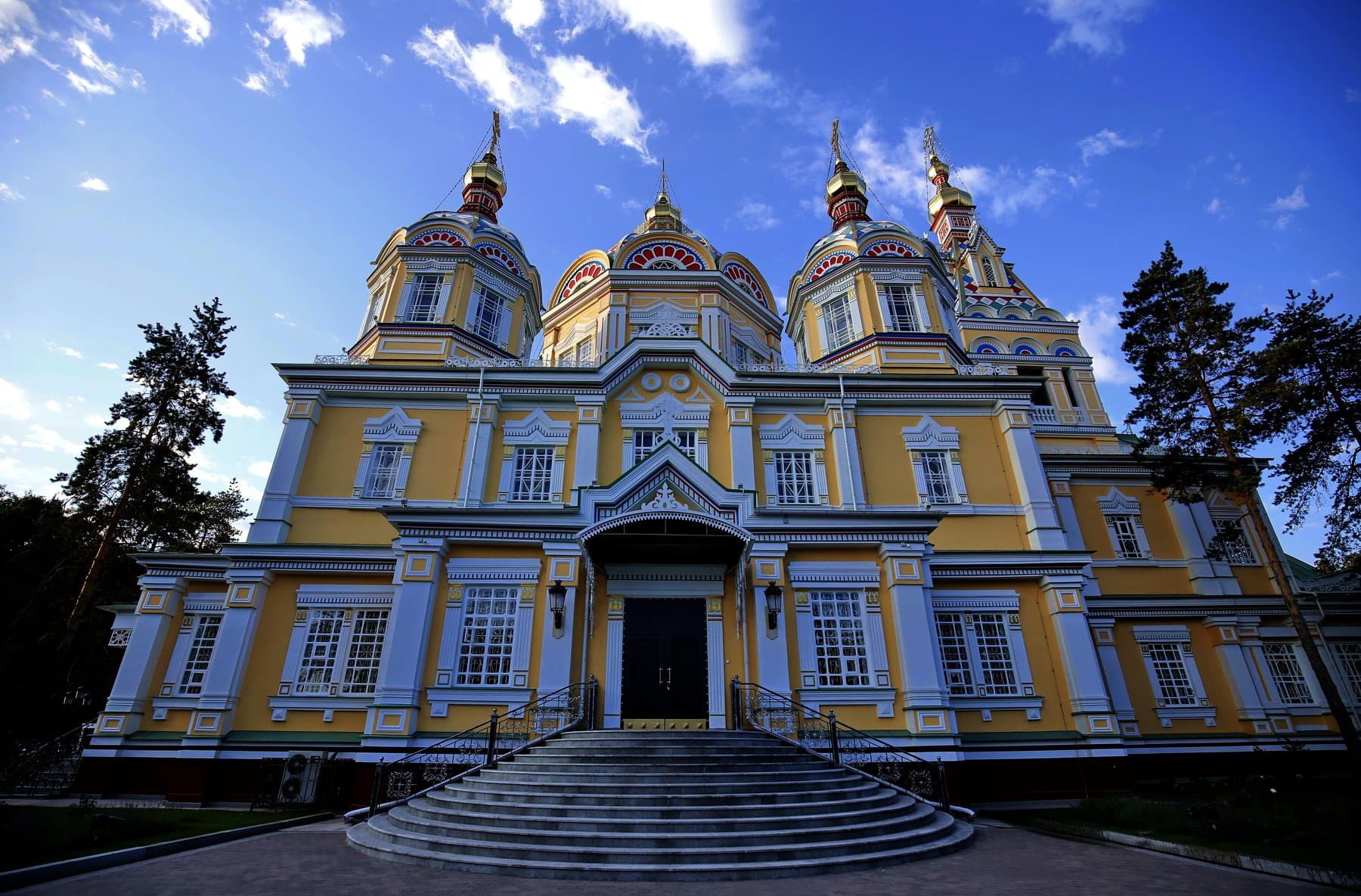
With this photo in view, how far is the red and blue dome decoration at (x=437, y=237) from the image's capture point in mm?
21500

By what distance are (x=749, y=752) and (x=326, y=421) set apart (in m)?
14.3

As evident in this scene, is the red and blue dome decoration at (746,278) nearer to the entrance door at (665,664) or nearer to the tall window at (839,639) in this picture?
the tall window at (839,639)

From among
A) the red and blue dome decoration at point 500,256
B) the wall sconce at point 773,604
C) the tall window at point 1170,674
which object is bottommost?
the tall window at point 1170,674

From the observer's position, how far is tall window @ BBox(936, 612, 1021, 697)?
14.7 meters

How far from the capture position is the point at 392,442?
17.6 metres

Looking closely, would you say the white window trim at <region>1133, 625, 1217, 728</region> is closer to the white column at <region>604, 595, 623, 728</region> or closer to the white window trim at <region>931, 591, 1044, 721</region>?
the white window trim at <region>931, 591, 1044, 721</region>

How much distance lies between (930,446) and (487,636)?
12.6m

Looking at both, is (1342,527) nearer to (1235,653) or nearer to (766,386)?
(1235,653)

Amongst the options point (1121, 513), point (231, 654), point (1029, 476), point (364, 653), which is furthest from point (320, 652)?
point (1121, 513)

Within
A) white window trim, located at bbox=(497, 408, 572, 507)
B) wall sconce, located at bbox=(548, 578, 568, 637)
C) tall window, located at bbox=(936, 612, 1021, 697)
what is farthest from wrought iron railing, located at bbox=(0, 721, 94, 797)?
tall window, located at bbox=(936, 612, 1021, 697)

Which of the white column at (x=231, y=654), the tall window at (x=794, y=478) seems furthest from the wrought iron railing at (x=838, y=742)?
the white column at (x=231, y=654)

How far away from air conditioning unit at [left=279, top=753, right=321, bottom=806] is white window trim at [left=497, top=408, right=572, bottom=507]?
703cm

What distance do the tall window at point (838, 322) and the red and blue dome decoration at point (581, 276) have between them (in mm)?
8011

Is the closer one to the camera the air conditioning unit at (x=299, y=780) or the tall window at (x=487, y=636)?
the air conditioning unit at (x=299, y=780)
